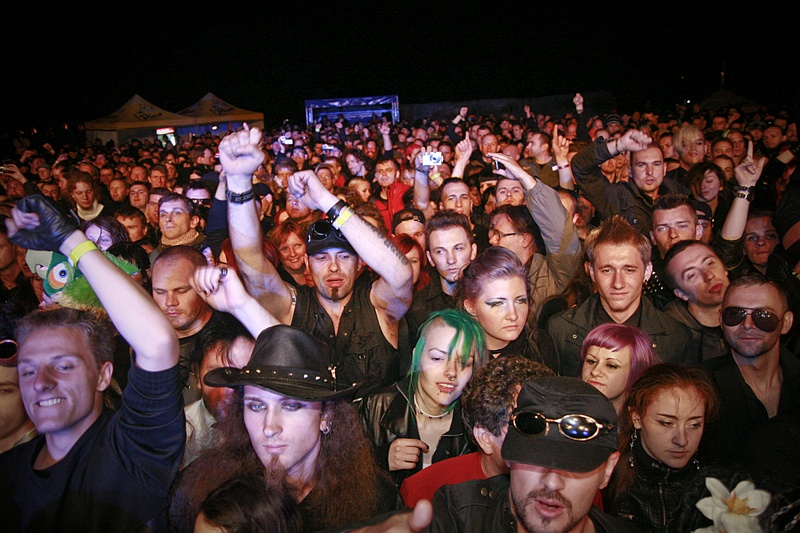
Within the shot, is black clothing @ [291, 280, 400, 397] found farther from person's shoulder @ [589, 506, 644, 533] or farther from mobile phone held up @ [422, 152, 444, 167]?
mobile phone held up @ [422, 152, 444, 167]

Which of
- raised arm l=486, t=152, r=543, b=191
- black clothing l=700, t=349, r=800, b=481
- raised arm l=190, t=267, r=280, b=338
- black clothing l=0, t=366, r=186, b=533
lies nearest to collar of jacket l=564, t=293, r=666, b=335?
black clothing l=700, t=349, r=800, b=481

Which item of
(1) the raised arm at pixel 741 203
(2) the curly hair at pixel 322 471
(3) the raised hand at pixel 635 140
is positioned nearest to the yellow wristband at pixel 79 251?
(2) the curly hair at pixel 322 471

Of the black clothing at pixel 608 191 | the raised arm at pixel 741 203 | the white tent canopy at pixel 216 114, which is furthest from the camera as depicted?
the white tent canopy at pixel 216 114

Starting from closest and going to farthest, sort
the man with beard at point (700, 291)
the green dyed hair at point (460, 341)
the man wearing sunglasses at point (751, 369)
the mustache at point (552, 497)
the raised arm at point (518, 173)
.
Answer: the mustache at point (552, 497), the man wearing sunglasses at point (751, 369), the green dyed hair at point (460, 341), the man with beard at point (700, 291), the raised arm at point (518, 173)

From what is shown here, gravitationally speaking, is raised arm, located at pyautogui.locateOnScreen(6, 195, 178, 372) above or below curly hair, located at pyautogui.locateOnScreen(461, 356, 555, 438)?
above

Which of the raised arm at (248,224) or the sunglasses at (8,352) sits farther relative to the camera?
the raised arm at (248,224)

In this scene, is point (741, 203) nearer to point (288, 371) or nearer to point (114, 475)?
point (288, 371)

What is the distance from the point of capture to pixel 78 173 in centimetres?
564

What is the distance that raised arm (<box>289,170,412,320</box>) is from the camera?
286cm

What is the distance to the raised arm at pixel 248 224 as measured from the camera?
2.85m

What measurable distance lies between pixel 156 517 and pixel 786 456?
7.89ft

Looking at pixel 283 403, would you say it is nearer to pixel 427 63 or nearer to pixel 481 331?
pixel 481 331

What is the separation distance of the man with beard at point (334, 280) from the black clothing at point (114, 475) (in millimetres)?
1156

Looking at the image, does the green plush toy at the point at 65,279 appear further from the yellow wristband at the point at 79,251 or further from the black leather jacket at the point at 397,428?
the black leather jacket at the point at 397,428
